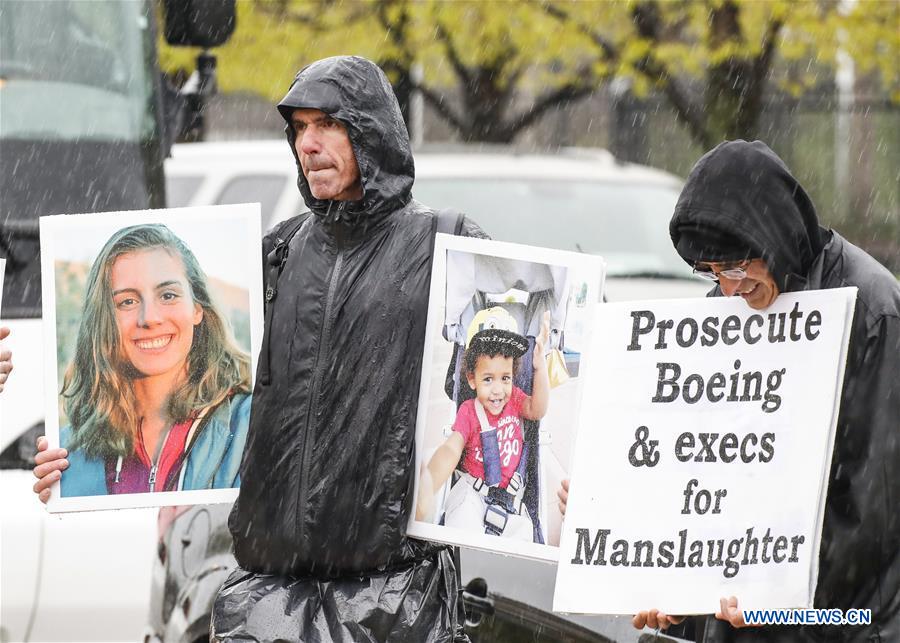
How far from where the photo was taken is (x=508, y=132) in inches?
666

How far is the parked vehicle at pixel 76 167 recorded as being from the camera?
5293mm

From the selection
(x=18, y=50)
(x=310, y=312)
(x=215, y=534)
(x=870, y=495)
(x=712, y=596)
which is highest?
(x=18, y=50)

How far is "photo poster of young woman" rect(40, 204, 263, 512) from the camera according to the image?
161 inches

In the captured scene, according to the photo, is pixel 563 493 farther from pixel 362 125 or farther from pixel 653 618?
pixel 362 125

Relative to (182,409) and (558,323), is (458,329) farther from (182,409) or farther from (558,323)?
(182,409)

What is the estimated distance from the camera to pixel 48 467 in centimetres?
406

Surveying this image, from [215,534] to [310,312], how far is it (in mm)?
1550

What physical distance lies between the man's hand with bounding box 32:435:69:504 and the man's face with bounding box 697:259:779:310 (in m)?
1.82

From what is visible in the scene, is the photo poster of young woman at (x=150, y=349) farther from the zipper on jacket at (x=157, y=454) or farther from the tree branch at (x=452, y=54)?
the tree branch at (x=452, y=54)

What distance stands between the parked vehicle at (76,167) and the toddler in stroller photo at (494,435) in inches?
72.8

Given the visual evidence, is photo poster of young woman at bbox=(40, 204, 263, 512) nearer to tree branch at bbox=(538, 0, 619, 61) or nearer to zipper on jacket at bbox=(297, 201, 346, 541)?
zipper on jacket at bbox=(297, 201, 346, 541)

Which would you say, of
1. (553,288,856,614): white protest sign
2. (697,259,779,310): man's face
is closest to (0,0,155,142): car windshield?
(553,288,856,614): white protest sign

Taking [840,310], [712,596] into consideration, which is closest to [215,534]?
[712,596]

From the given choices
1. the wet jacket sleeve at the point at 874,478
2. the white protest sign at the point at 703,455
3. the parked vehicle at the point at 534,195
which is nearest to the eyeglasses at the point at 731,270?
the white protest sign at the point at 703,455
